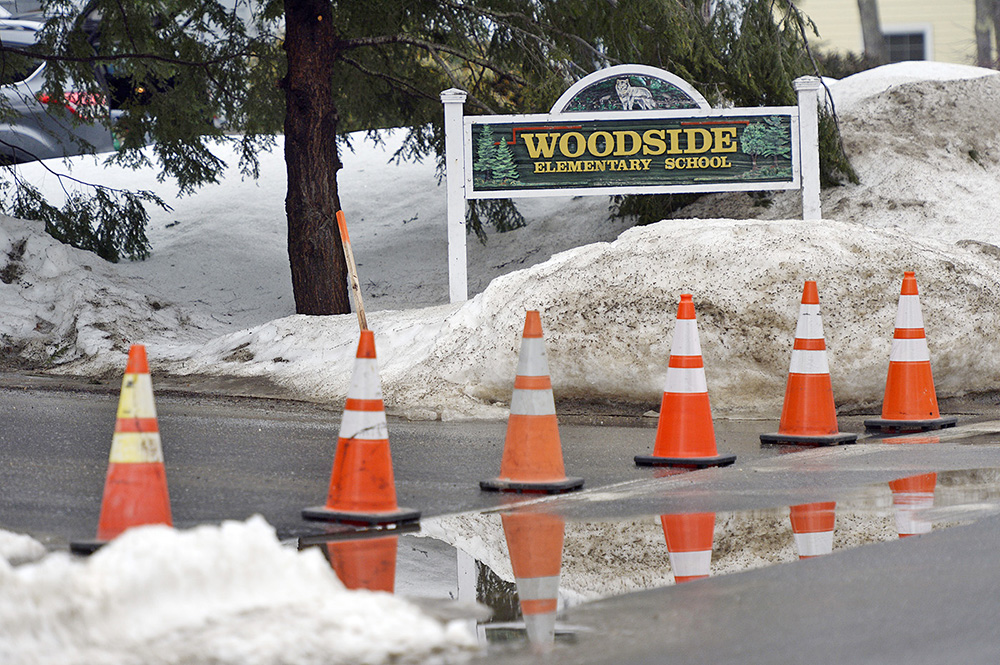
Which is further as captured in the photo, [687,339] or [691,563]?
[687,339]

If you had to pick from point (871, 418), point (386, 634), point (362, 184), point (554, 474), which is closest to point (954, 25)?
point (362, 184)

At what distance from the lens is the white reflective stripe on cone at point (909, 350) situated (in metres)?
7.59

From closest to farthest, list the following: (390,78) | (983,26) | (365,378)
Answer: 1. (365,378)
2. (390,78)
3. (983,26)

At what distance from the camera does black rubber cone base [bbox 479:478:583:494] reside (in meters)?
5.63

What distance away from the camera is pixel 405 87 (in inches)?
542

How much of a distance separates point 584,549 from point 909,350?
383 centimetres

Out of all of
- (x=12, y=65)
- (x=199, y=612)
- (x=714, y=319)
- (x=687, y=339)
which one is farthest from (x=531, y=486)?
(x=12, y=65)

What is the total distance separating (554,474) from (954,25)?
26627 millimetres

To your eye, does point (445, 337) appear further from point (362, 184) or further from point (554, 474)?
point (362, 184)

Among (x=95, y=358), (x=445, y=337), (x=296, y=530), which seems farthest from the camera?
(x=95, y=358)

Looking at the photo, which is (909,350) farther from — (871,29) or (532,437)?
(871,29)

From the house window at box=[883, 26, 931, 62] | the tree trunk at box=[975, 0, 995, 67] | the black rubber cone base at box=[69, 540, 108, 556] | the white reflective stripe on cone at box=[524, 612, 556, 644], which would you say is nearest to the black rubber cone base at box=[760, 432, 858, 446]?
the white reflective stripe on cone at box=[524, 612, 556, 644]

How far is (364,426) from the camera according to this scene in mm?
4902

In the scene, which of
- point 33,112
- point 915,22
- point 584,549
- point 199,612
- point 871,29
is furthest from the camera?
point 915,22
